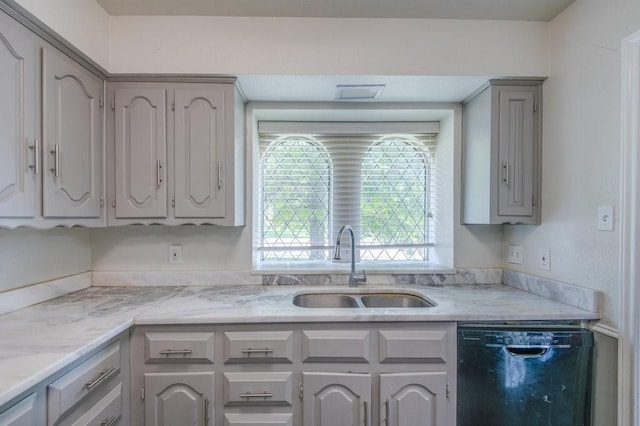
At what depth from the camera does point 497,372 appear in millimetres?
1400

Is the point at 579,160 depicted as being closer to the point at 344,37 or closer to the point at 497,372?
the point at 497,372

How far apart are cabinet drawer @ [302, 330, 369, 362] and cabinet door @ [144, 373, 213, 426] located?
439 mm

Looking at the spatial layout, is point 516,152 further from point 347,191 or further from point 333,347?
point 333,347

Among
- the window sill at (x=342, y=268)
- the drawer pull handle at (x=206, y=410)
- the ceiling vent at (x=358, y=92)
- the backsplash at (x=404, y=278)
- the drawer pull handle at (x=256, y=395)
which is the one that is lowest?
the drawer pull handle at (x=206, y=410)

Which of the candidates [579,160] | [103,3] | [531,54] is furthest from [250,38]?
[579,160]

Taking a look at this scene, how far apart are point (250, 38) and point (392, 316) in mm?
1548

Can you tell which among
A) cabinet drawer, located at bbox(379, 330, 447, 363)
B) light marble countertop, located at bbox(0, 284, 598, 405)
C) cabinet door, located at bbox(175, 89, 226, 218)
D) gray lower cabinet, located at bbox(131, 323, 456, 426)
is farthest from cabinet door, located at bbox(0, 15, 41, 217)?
cabinet drawer, located at bbox(379, 330, 447, 363)

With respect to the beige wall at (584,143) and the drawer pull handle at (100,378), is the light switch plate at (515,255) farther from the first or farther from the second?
the drawer pull handle at (100,378)

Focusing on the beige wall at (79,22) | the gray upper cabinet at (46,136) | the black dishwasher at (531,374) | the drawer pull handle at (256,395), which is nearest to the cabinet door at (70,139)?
the gray upper cabinet at (46,136)

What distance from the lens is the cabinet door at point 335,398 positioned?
1399 mm

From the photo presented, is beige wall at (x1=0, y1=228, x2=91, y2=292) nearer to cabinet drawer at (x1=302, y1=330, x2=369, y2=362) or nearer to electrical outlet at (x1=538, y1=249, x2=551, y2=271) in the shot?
cabinet drawer at (x1=302, y1=330, x2=369, y2=362)

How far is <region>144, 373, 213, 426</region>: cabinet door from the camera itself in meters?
1.37

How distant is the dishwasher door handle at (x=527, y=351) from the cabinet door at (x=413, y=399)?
0.31 meters

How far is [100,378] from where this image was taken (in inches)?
45.9
